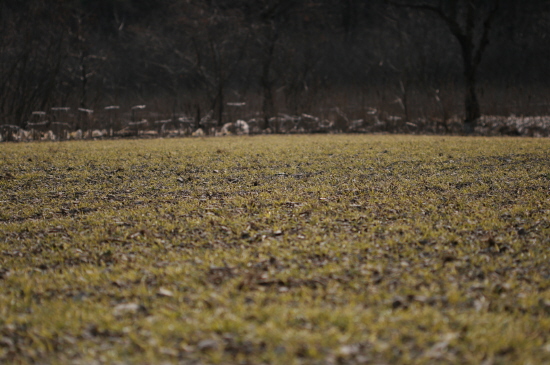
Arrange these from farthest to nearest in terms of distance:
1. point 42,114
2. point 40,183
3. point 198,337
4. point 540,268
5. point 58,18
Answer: point 58,18 < point 42,114 < point 40,183 < point 540,268 < point 198,337

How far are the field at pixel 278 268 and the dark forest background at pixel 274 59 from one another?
51.8 feet

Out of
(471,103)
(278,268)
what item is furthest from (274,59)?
(278,268)

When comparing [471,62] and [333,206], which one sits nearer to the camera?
[333,206]

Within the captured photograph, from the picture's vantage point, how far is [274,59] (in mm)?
37781

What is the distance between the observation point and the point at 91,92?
4172 cm

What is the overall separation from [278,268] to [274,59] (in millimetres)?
33961

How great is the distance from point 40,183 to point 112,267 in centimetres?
624

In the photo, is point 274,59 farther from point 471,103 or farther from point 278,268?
point 278,268

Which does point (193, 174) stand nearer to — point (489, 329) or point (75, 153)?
point (75, 153)

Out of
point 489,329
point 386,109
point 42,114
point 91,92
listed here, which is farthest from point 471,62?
point 91,92

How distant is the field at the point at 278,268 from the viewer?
12.5 ft

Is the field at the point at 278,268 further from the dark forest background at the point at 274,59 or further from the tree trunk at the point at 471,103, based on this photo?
the dark forest background at the point at 274,59

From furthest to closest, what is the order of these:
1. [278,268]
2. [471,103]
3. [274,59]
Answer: [274,59], [471,103], [278,268]

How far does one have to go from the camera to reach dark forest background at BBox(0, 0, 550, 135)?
993 inches
